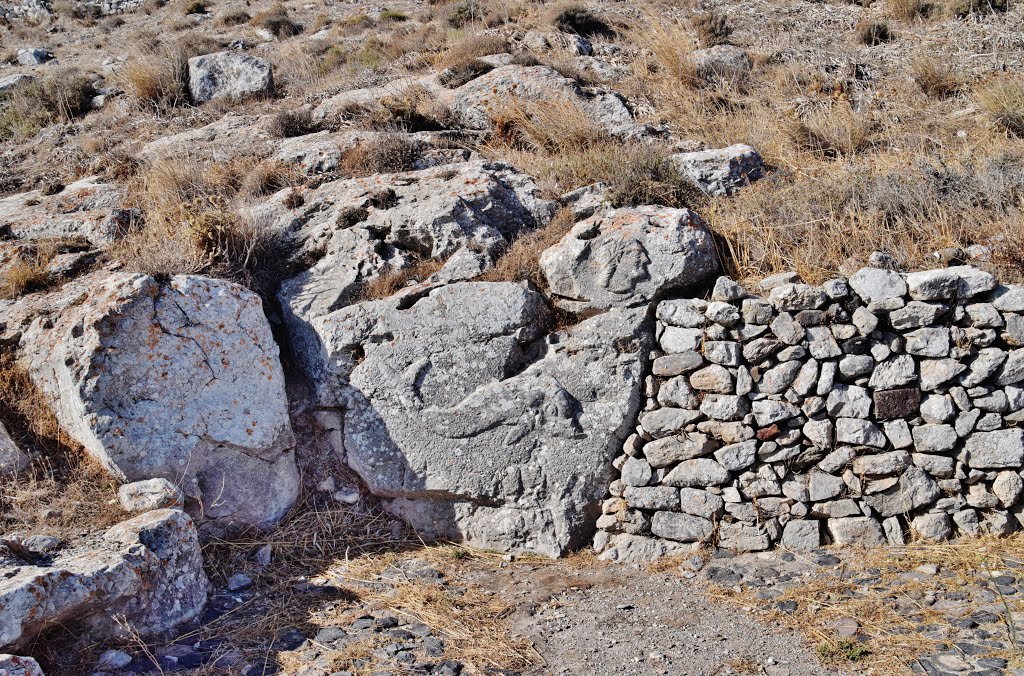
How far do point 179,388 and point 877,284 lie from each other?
4.75m

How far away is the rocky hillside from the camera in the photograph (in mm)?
4555

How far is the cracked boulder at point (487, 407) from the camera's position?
207 inches

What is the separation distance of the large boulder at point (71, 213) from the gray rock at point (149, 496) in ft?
9.34

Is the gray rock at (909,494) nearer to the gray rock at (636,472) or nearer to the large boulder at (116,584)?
the gray rock at (636,472)

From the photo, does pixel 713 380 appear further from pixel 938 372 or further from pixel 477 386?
pixel 477 386

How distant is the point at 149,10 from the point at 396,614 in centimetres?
1819

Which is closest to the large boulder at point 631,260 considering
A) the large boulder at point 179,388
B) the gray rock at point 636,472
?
the gray rock at point 636,472

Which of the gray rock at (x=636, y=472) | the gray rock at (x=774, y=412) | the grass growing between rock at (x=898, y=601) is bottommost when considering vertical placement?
the grass growing between rock at (x=898, y=601)

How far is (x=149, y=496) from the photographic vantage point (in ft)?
15.8

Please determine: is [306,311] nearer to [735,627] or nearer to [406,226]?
[406,226]

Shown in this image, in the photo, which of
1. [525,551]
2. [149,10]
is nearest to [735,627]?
[525,551]

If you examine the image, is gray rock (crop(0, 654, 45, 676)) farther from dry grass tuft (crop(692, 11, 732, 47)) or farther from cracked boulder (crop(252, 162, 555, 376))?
dry grass tuft (crop(692, 11, 732, 47))

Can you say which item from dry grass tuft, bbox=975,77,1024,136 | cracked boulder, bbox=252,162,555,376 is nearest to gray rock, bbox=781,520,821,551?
cracked boulder, bbox=252,162,555,376

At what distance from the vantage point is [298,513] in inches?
217
